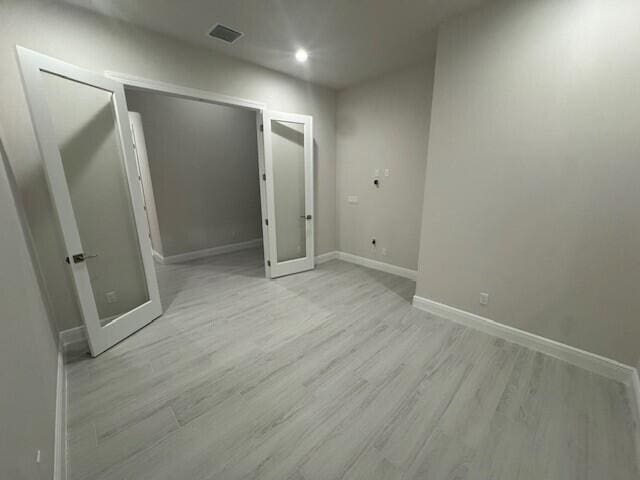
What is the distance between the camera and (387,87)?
3.51 m

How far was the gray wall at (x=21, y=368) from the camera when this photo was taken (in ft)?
2.82

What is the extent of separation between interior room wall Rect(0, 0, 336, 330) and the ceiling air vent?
0.33 m

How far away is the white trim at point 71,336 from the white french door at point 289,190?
2.06 meters

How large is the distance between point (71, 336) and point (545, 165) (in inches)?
169

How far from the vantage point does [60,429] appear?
4.57 ft

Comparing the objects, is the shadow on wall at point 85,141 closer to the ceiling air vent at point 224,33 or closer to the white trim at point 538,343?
the ceiling air vent at point 224,33

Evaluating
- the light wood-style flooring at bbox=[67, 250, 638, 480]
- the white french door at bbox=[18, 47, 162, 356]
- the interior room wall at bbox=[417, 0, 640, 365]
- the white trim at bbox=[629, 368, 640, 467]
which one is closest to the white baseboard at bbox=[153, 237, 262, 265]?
the white french door at bbox=[18, 47, 162, 356]

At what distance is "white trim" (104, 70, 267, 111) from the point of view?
232 cm

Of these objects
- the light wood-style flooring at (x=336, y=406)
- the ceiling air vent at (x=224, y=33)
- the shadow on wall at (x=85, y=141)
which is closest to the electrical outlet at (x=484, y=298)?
the light wood-style flooring at (x=336, y=406)

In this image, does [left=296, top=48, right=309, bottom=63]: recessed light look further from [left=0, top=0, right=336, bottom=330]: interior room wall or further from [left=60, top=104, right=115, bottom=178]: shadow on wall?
[left=60, top=104, right=115, bottom=178]: shadow on wall

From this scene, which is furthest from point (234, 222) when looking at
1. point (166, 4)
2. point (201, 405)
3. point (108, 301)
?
point (201, 405)

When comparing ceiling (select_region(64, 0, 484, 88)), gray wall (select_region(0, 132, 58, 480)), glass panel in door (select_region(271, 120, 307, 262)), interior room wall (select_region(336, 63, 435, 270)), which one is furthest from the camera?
glass panel in door (select_region(271, 120, 307, 262))

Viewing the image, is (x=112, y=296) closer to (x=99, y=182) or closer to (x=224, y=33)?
(x=99, y=182)

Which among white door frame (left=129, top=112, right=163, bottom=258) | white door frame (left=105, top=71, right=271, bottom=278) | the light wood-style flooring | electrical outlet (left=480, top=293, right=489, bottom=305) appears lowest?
the light wood-style flooring
